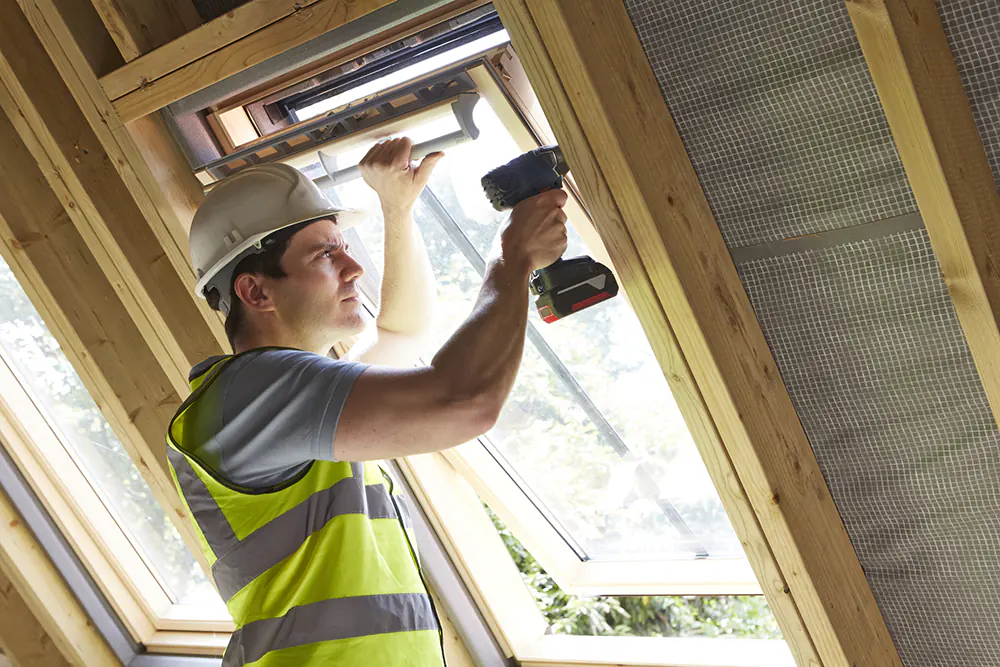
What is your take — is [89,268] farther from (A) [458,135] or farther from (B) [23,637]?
(B) [23,637]

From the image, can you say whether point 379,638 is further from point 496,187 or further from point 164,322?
point 164,322

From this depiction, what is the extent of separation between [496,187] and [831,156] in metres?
0.51

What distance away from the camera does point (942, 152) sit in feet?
3.58

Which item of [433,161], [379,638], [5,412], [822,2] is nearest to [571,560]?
[379,638]

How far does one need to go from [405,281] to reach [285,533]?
663 mm

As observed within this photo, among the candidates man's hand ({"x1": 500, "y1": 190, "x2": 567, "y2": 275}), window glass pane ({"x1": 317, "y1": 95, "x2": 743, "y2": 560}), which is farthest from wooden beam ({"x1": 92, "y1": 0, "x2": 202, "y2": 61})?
man's hand ({"x1": 500, "y1": 190, "x2": 567, "y2": 275})

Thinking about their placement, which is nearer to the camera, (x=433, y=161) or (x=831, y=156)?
(x=831, y=156)

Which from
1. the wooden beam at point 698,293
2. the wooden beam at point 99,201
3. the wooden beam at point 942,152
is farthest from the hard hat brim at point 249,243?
the wooden beam at point 942,152

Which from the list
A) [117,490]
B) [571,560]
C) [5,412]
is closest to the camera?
[571,560]

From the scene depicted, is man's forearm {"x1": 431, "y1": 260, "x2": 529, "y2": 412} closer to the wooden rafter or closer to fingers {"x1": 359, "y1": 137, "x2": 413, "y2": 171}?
fingers {"x1": 359, "y1": 137, "x2": 413, "y2": 171}

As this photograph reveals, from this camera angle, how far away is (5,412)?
3.33 meters

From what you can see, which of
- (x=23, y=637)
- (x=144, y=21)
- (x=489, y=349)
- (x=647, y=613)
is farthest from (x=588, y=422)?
(x=23, y=637)

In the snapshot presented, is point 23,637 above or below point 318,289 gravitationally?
below

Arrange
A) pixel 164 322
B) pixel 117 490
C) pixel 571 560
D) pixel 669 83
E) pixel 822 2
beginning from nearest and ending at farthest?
pixel 822 2 < pixel 669 83 < pixel 164 322 < pixel 571 560 < pixel 117 490
